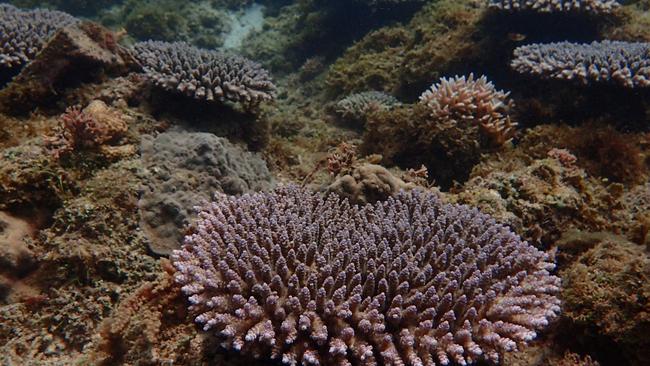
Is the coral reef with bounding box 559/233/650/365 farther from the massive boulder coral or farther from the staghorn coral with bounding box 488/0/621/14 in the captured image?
the staghorn coral with bounding box 488/0/621/14

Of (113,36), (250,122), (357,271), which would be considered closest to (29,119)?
(113,36)

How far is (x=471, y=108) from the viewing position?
6117mm

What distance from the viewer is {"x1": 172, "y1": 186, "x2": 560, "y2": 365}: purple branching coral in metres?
2.53

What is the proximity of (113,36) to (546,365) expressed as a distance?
684cm

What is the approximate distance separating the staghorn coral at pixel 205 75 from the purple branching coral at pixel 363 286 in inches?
104

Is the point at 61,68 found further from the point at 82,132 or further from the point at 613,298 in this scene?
the point at 613,298

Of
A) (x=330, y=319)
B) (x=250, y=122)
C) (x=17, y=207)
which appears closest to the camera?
(x=330, y=319)

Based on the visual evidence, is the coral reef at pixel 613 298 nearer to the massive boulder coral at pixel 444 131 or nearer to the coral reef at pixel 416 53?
the massive boulder coral at pixel 444 131

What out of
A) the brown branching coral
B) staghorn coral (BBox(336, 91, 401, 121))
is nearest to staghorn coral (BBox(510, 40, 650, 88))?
staghorn coral (BBox(336, 91, 401, 121))

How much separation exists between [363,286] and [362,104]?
18.1 feet

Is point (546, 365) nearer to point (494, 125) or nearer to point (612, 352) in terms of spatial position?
point (612, 352)

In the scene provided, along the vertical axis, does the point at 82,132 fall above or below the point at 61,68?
below

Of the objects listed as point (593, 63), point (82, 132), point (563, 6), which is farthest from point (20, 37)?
point (563, 6)

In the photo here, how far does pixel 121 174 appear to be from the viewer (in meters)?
4.24
